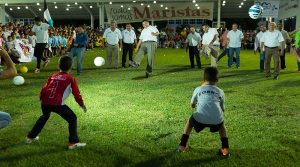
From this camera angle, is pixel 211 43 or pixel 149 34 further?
pixel 211 43

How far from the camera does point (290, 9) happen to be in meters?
39.0

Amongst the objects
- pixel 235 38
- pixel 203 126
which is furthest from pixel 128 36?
pixel 203 126

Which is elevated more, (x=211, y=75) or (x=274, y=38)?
(x=274, y=38)

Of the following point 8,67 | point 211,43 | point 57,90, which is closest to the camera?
point 8,67

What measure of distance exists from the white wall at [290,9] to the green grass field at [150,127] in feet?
81.8

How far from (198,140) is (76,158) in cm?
212

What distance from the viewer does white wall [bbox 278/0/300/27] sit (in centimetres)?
3625

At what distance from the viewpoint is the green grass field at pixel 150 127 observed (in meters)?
5.84

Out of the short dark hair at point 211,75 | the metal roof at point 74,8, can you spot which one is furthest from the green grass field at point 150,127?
the metal roof at point 74,8

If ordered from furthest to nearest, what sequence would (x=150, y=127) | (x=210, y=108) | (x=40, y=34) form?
(x=40, y=34) < (x=150, y=127) < (x=210, y=108)

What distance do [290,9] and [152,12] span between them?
14.2m

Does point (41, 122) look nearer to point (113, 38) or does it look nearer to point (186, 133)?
point (186, 133)

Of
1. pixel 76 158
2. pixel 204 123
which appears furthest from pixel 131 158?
pixel 204 123

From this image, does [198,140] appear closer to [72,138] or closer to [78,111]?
[72,138]
